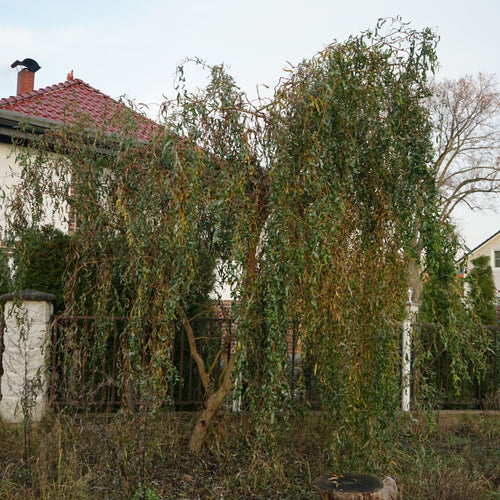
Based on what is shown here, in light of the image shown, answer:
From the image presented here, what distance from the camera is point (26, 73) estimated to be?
39.1 feet

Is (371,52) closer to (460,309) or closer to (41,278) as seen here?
(460,309)

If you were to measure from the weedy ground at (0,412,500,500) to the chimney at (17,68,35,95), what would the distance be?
29.4ft

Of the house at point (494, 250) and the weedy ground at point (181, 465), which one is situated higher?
the house at point (494, 250)

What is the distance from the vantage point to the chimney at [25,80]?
11.9 meters

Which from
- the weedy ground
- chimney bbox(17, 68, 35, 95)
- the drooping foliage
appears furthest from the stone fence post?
chimney bbox(17, 68, 35, 95)

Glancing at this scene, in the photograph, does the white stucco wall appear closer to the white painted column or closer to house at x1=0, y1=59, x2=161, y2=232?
house at x1=0, y1=59, x2=161, y2=232

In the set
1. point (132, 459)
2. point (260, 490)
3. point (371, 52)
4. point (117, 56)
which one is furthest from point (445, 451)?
point (117, 56)

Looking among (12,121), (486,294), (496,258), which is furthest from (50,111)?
(496,258)

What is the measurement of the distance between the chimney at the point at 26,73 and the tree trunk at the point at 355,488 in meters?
11.3

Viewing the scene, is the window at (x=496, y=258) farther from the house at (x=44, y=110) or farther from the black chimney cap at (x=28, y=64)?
the black chimney cap at (x=28, y=64)

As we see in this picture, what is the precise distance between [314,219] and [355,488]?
5.58 ft

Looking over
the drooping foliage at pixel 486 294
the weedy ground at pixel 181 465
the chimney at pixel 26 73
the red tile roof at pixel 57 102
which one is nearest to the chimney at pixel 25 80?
the chimney at pixel 26 73

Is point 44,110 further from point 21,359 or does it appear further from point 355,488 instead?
point 355,488

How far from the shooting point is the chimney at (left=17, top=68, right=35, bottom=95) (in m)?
11.9
